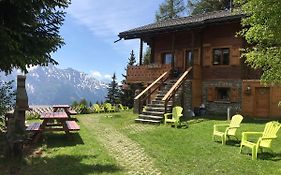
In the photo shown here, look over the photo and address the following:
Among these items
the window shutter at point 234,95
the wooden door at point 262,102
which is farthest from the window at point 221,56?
the wooden door at point 262,102

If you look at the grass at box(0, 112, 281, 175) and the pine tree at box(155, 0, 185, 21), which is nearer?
the grass at box(0, 112, 281, 175)

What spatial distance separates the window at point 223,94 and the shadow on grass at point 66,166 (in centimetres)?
1362

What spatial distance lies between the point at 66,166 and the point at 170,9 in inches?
1459

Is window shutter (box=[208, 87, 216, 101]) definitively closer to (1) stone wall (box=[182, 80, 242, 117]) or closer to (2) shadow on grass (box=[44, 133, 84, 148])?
(1) stone wall (box=[182, 80, 242, 117])

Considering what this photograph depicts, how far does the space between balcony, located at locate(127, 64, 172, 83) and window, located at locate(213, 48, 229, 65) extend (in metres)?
2.92

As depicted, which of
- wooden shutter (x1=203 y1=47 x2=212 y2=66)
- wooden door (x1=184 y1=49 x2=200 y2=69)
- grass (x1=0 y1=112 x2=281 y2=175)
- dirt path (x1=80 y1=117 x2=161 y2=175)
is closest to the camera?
grass (x1=0 y1=112 x2=281 y2=175)

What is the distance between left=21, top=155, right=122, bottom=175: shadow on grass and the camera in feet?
29.5

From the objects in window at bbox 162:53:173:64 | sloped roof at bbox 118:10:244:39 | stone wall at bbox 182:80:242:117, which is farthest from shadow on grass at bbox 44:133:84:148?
window at bbox 162:53:173:64

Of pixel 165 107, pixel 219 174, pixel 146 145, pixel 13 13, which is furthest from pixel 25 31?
pixel 165 107

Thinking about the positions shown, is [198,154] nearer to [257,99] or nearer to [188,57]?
[257,99]

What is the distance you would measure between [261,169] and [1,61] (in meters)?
7.11

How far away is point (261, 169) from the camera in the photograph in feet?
29.7

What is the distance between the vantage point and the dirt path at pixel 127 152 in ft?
30.3

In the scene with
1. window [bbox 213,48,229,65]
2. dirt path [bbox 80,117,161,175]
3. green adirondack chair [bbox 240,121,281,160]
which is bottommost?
dirt path [bbox 80,117,161,175]
